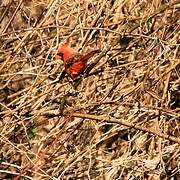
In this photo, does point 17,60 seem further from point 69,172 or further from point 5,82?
point 69,172

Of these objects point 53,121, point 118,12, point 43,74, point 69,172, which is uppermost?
point 118,12

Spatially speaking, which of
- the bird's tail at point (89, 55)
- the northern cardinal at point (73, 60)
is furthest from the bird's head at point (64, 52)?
→ the bird's tail at point (89, 55)

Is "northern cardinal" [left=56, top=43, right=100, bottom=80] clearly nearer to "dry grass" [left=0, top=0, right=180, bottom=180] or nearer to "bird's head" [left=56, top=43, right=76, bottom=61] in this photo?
"bird's head" [left=56, top=43, right=76, bottom=61]

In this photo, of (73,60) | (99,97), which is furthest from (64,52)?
(99,97)

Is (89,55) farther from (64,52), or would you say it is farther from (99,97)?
(99,97)

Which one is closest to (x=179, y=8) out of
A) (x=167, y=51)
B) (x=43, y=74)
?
(x=167, y=51)
